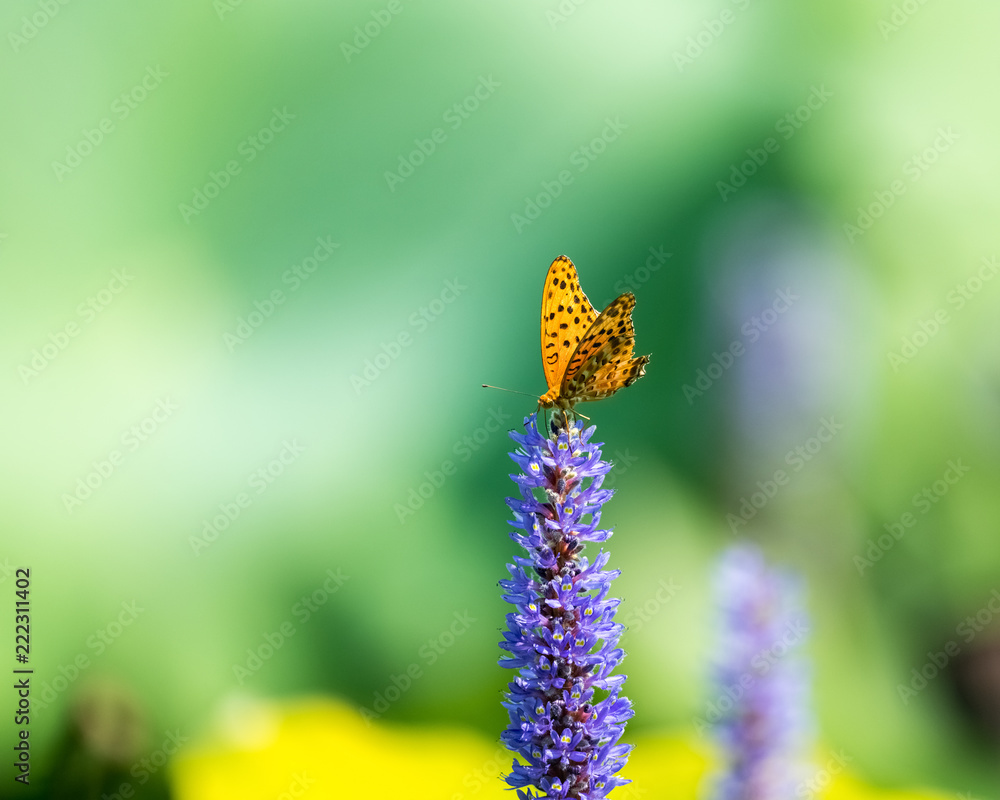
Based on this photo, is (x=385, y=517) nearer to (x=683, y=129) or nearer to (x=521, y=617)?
(x=683, y=129)

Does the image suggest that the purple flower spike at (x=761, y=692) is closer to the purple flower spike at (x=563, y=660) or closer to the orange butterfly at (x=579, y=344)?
the orange butterfly at (x=579, y=344)

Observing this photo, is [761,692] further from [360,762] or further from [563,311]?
[360,762]

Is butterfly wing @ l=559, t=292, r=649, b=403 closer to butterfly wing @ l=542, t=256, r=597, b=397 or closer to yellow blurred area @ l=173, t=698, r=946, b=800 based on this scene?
butterfly wing @ l=542, t=256, r=597, b=397

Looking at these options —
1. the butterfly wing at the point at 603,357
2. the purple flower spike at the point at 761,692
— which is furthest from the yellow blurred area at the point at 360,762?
the butterfly wing at the point at 603,357

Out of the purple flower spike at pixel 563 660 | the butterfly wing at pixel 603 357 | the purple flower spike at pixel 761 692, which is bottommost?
the purple flower spike at pixel 563 660

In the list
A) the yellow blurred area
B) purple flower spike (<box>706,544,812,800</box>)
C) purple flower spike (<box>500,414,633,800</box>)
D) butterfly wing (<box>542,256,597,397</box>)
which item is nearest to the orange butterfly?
butterfly wing (<box>542,256,597,397</box>)

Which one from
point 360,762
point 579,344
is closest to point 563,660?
point 579,344
